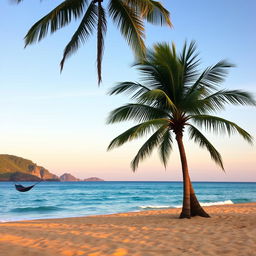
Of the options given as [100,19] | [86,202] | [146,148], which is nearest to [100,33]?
[100,19]

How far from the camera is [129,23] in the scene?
30.6ft

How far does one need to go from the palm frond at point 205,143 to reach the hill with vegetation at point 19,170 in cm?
13914

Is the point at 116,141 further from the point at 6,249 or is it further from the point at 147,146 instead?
the point at 6,249

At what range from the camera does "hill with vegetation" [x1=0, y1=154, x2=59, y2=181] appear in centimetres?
14088

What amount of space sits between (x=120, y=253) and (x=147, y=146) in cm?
551

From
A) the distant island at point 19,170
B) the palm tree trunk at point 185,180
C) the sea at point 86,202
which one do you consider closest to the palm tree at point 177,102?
the palm tree trunk at point 185,180

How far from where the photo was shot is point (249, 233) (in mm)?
7383

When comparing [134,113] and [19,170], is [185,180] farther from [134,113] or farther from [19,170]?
[19,170]

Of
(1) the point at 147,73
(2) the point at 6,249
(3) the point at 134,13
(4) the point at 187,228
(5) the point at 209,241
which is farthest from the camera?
(1) the point at 147,73

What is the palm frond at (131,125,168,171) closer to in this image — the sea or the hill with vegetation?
the sea

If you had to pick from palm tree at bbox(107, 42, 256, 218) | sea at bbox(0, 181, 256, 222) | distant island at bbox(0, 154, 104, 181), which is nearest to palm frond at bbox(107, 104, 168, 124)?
palm tree at bbox(107, 42, 256, 218)

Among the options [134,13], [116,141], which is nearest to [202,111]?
[116,141]

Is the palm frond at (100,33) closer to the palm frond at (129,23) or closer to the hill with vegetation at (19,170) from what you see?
the palm frond at (129,23)

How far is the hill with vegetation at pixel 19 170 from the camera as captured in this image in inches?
5546
